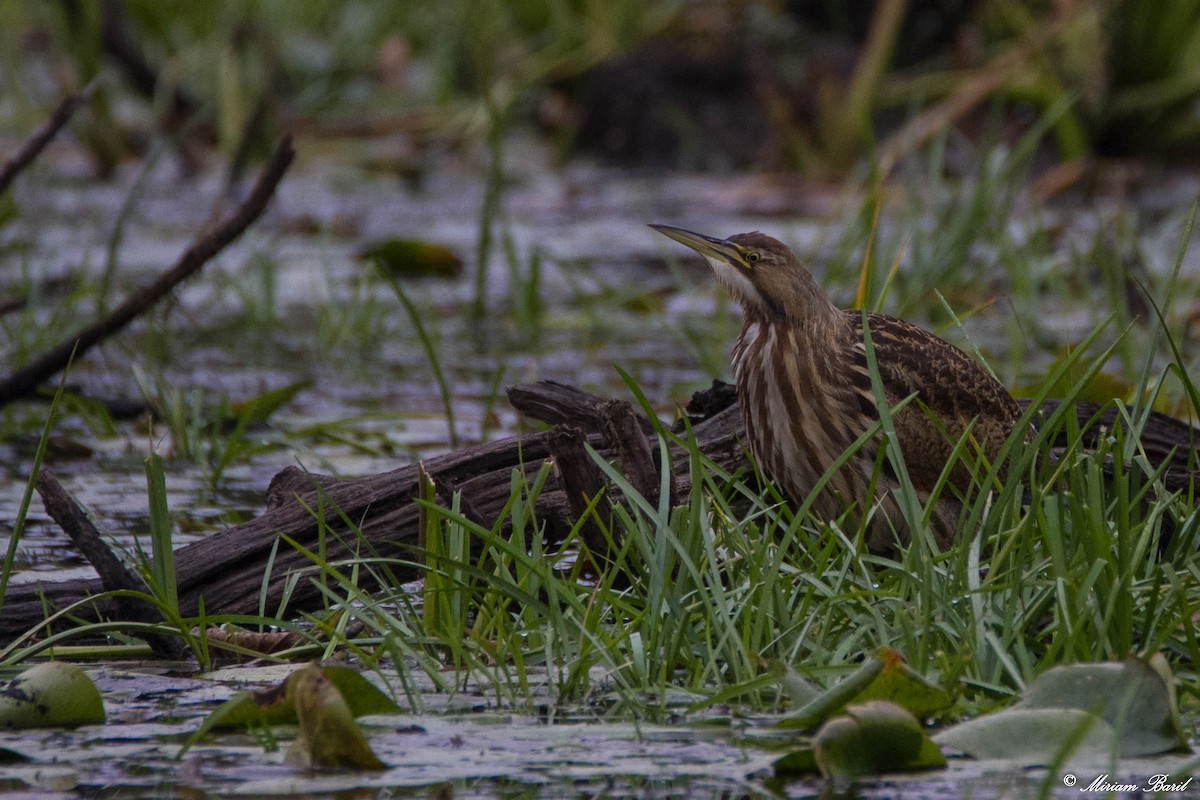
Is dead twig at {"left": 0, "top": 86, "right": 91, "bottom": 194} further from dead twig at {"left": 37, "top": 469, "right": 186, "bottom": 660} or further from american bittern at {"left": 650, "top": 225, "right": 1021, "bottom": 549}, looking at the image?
american bittern at {"left": 650, "top": 225, "right": 1021, "bottom": 549}

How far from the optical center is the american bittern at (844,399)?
12.9ft

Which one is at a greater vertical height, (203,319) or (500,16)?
(500,16)

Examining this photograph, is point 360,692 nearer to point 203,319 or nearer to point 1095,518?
point 1095,518

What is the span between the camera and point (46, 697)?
2879 mm

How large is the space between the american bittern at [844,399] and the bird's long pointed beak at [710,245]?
82 millimetres

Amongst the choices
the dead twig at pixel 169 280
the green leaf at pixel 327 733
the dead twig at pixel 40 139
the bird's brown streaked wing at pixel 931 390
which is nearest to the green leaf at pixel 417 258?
the dead twig at pixel 40 139

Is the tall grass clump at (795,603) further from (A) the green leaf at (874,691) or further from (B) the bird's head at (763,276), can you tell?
(B) the bird's head at (763,276)

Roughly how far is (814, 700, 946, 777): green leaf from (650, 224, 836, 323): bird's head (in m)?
1.70

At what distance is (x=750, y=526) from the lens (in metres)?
3.53

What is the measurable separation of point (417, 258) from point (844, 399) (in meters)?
4.42

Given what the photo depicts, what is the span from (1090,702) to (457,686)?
993 mm

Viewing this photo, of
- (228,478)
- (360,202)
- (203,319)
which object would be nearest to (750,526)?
(228,478)

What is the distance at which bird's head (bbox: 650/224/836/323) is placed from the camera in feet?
13.8

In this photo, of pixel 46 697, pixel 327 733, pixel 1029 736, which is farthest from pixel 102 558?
pixel 1029 736
